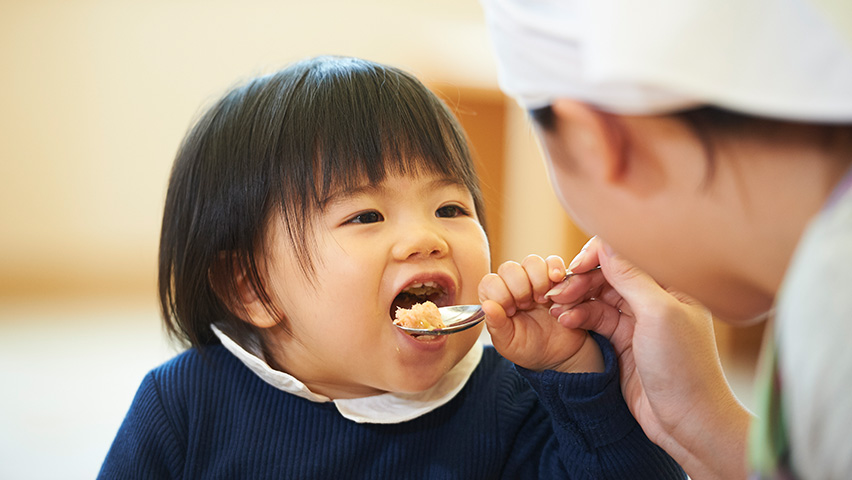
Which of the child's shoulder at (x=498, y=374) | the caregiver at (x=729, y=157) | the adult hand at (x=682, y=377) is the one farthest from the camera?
the child's shoulder at (x=498, y=374)

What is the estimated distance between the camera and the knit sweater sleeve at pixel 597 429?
2.98ft

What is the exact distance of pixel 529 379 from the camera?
3.10 ft

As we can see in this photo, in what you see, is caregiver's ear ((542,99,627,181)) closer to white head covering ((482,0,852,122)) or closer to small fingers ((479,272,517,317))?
white head covering ((482,0,852,122))

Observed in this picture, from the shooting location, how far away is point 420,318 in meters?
0.92

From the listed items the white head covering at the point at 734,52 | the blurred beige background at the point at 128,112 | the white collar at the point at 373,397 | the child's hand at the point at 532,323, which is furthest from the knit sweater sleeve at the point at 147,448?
the blurred beige background at the point at 128,112

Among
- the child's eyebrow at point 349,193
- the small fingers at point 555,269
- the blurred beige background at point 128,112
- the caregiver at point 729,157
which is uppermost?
the caregiver at point 729,157

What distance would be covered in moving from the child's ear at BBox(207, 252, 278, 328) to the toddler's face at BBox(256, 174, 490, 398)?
0.04 m

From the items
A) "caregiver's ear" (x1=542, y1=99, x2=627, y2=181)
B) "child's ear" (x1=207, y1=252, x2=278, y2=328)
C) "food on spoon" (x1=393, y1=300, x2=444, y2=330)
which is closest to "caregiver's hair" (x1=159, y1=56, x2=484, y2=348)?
"child's ear" (x1=207, y1=252, x2=278, y2=328)

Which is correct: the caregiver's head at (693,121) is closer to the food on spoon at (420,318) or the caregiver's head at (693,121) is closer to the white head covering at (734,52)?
the white head covering at (734,52)

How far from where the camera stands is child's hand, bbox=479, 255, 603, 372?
93cm

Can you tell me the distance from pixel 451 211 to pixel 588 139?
444mm

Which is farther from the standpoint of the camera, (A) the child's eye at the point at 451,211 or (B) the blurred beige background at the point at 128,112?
(B) the blurred beige background at the point at 128,112

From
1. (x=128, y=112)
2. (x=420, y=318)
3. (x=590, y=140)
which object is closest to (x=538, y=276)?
(x=420, y=318)

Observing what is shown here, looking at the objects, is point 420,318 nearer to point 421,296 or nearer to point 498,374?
point 421,296
